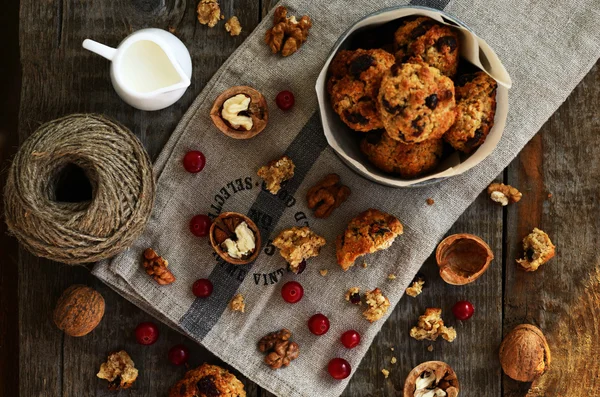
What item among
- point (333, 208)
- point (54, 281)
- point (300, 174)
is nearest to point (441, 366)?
point (333, 208)

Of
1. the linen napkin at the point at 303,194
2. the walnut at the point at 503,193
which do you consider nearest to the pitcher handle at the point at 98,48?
the linen napkin at the point at 303,194

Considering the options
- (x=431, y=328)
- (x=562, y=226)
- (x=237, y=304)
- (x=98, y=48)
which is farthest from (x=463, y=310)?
(x=98, y=48)

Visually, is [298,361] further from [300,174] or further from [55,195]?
[55,195]

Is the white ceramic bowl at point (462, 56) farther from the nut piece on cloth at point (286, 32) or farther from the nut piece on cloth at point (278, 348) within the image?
the nut piece on cloth at point (278, 348)

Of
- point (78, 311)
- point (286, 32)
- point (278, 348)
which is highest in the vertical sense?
point (286, 32)

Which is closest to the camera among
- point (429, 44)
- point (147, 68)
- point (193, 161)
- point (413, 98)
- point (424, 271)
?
point (413, 98)

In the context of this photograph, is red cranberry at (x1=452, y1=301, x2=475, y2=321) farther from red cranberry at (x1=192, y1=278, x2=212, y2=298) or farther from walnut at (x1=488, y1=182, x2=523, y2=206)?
red cranberry at (x1=192, y1=278, x2=212, y2=298)

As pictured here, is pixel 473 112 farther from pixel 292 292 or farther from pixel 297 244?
pixel 292 292
